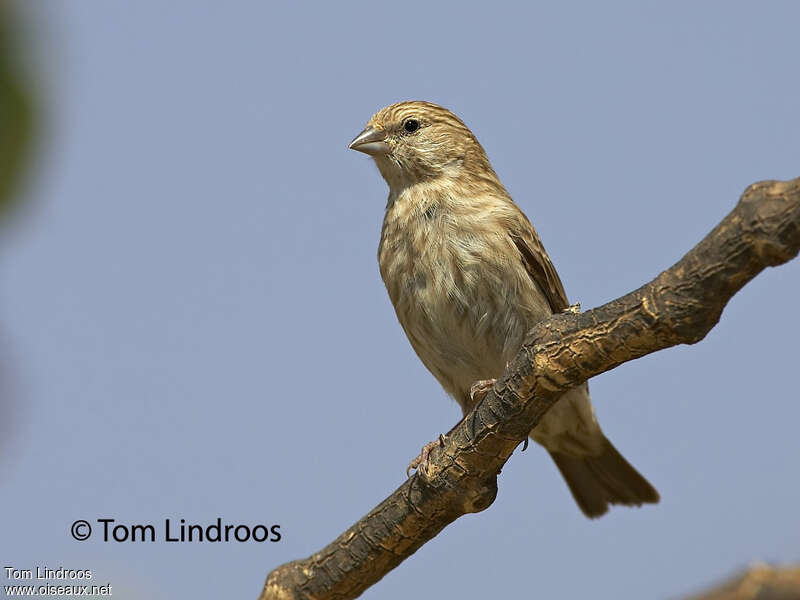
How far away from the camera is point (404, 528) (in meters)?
4.60

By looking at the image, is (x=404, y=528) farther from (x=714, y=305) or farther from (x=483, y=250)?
(x=714, y=305)

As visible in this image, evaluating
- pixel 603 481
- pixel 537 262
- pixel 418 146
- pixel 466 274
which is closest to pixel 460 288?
pixel 466 274

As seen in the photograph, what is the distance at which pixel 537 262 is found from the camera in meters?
5.53

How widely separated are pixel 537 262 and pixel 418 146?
3.74 ft

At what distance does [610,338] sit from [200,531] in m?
3.31

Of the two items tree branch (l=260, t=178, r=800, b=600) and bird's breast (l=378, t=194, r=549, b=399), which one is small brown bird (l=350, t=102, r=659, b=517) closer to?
bird's breast (l=378, t=194, r=549, b=399)

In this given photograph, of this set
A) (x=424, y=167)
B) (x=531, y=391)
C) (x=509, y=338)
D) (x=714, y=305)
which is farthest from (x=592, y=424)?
(x=714, y=305)

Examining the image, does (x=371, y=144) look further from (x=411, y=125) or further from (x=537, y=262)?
(x=537, y=262)

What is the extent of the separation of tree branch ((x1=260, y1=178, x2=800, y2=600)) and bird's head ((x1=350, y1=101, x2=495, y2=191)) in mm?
2049

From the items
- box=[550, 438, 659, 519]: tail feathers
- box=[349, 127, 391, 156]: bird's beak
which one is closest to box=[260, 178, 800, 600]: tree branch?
box=[550, 438, 659, 519]: tail feathers

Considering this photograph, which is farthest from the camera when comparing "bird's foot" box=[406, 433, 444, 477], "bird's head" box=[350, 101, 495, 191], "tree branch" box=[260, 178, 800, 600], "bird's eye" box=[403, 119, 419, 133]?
"bird's eye" box=[403, 119, 419, 133]

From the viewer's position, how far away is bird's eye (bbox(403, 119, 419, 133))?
6234 mm

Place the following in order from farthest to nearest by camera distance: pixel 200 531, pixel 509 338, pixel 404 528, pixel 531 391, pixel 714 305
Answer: pixel 200 531 < pixel 509 338 < pixel 404 528 < pixel 531 391 < pixel 714 305

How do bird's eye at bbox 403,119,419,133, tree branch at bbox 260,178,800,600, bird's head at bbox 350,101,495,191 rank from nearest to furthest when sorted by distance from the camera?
tree branch at bbox 260,178,800,600 → bird's head at bbox 350,101,495,191 → bird's eye at bbox 403,119,419,133
